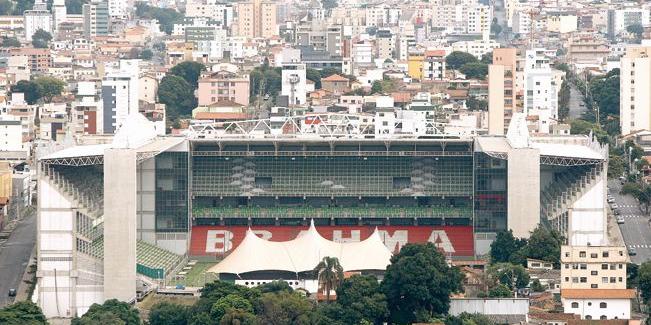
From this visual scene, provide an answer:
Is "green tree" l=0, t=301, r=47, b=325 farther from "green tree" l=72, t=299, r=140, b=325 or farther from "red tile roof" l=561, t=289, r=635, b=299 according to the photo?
"red tile roof" l=561, t=289, r=635, b=299

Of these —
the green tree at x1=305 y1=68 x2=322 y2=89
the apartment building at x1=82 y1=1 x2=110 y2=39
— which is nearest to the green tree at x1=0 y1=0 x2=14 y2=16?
the apartment building at x1=82 y1=1 x2=110 y2=39

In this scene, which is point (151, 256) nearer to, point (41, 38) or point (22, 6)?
point (41, 38)

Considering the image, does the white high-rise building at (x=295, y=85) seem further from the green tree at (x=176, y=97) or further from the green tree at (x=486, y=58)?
the green tree at (x=486, y=58)

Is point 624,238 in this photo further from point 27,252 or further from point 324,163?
point 27,252

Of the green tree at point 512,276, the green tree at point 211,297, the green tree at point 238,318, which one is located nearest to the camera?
the green tree at point 238,318

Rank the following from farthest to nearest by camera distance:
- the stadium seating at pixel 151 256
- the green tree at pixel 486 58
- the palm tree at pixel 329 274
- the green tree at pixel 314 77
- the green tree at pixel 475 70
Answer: the green tree at pixel 486 58 → the green tree at pixel 475 70 → the green tree at pixel 314 77 → the stadium seating at pixel 151 256 → the palm tree at pixel 329 274

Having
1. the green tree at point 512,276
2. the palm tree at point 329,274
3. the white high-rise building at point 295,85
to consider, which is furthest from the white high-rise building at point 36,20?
the palm tree at point 329,274
